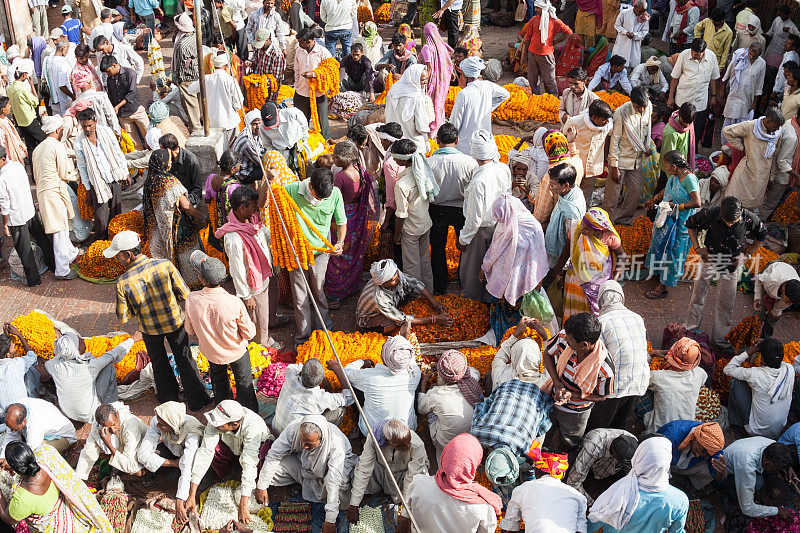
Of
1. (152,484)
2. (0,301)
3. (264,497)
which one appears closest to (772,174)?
(264,497)

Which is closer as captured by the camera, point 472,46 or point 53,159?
point 53,159

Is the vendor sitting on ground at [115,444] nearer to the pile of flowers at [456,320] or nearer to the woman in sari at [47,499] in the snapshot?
the woman in sari at [47,499]

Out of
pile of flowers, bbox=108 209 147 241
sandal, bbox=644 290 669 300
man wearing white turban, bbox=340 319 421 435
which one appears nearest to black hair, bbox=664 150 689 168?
sandal, bbox=644 290 669 300

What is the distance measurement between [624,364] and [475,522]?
59.6 inches

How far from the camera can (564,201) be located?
5988 mm

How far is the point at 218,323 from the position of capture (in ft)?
17.9

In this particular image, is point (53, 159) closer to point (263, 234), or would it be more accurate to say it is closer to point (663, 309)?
point (263, 234)

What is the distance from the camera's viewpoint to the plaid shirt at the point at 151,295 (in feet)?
18.5

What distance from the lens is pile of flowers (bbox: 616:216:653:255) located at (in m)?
7.48

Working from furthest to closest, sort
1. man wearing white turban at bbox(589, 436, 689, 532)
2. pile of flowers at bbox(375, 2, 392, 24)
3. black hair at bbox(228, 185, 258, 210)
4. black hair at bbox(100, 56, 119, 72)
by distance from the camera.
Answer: pile of flowers at bbox(375, 2, 392, 24), black hair at bbox(100, 56, 119, 72), black hair at bbox(228, 185, 258, 210), man wearing white turban at bbox(589, 436, 689, 532)

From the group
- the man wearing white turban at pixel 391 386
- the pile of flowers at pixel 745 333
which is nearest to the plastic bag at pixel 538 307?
the man wearing white turban at pixel 391 386

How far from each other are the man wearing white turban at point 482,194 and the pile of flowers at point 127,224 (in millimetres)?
3401

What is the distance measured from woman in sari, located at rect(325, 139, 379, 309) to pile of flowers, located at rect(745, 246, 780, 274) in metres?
3.35

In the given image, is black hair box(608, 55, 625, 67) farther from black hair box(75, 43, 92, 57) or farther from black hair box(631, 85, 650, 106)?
black hair box(75, 43, 92, 57)
